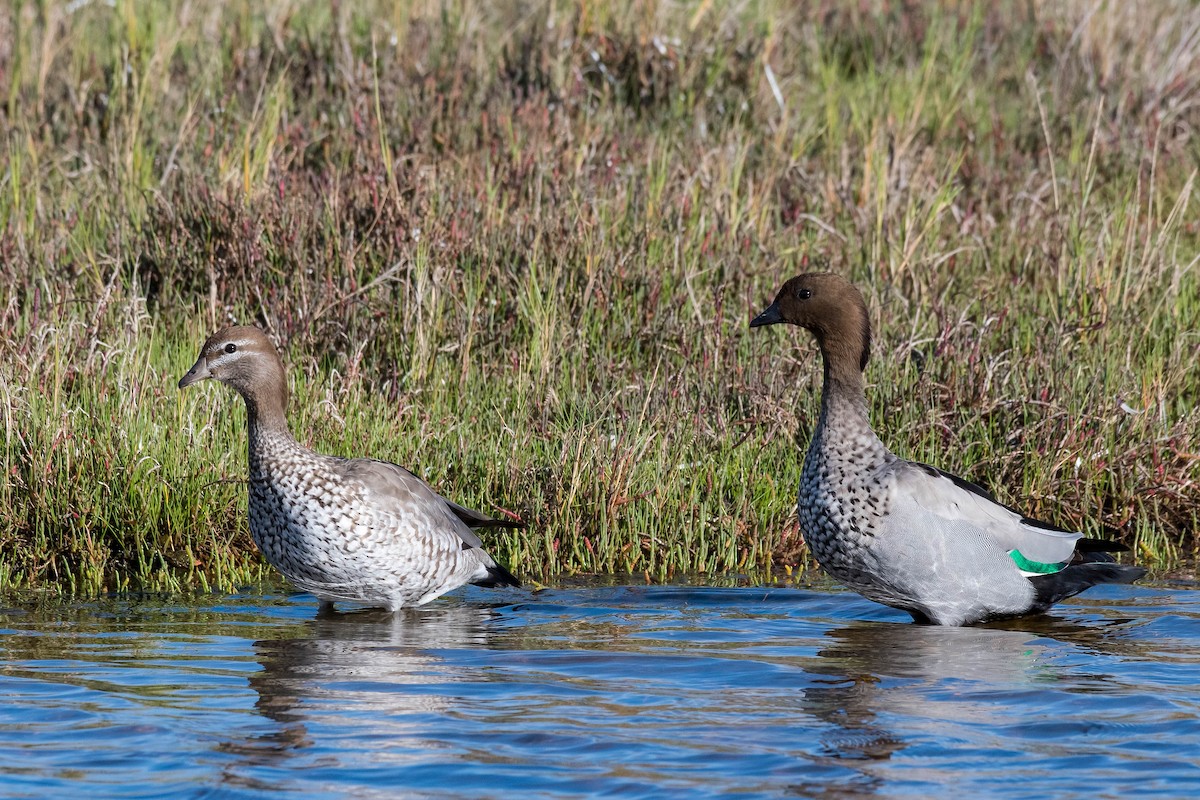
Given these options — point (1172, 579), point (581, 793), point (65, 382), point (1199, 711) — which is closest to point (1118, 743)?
point (1199, 711)

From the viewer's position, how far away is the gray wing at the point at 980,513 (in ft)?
21.4

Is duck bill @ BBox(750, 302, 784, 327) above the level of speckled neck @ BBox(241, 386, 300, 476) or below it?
above

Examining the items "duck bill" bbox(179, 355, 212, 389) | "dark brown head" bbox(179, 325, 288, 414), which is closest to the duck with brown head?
"dark brown head" bbox(179, 325, 288, 414)

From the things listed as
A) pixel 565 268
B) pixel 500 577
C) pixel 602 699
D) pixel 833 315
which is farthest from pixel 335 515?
pixel 565 268

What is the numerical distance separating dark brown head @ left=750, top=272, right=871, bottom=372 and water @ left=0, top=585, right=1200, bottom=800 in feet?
3.40

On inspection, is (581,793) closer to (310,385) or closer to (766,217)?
(310,385)

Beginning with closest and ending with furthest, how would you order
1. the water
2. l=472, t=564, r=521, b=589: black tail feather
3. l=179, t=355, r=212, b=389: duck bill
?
the water → l=179, t=355, r=212, b=389: duck bill → l=472, t=564, r=521, b=589: black tail feather

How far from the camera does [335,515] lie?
657 centimetres

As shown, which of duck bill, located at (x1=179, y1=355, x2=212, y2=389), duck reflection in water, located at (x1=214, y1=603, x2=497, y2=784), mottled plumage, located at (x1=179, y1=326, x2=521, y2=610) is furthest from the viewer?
duck bill, located at (x1=179, y1=355, x2=212, y2=389)

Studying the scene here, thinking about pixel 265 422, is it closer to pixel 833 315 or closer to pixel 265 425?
pixel 265 425

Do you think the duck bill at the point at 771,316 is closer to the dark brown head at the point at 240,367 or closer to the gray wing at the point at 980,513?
the gray wing at the point at 980,513

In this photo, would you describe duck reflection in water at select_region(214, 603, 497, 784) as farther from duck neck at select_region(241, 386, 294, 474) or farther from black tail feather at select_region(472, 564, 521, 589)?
duck neck at select_region(241, 386, 294, 474)

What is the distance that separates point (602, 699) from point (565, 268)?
380 cm

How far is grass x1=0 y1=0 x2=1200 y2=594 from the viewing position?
749 cm
